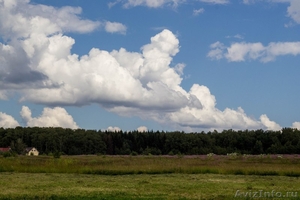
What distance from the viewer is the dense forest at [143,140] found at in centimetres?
11838

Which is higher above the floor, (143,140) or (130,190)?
(143,140)

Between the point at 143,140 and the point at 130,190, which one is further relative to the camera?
the point at 143,140

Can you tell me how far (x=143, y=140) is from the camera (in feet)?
480

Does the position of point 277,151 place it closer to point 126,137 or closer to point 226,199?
point 126,137

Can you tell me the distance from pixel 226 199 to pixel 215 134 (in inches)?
4880

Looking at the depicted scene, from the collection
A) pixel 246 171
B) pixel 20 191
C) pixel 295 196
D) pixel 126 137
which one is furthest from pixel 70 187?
pixel 126 137

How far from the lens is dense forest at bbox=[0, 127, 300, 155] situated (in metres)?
118

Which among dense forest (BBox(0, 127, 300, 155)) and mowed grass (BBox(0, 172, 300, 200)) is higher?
dense forest (BBox(0, 127, 300, 155))

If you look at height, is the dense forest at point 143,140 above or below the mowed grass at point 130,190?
above

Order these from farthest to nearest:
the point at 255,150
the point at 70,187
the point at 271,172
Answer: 1. the point at 255,150
2. the point at 271,172
3. the point at 70,187

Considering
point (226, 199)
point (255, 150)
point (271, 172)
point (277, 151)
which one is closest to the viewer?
point (226, 199)

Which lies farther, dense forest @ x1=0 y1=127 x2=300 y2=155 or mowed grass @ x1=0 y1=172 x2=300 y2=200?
dense forest @ x1=0 y1=127 x2=300 y2=155

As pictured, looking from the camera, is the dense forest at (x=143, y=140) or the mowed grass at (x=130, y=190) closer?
the mowed grass at (x=130, y=190)

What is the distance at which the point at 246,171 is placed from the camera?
107 ft
